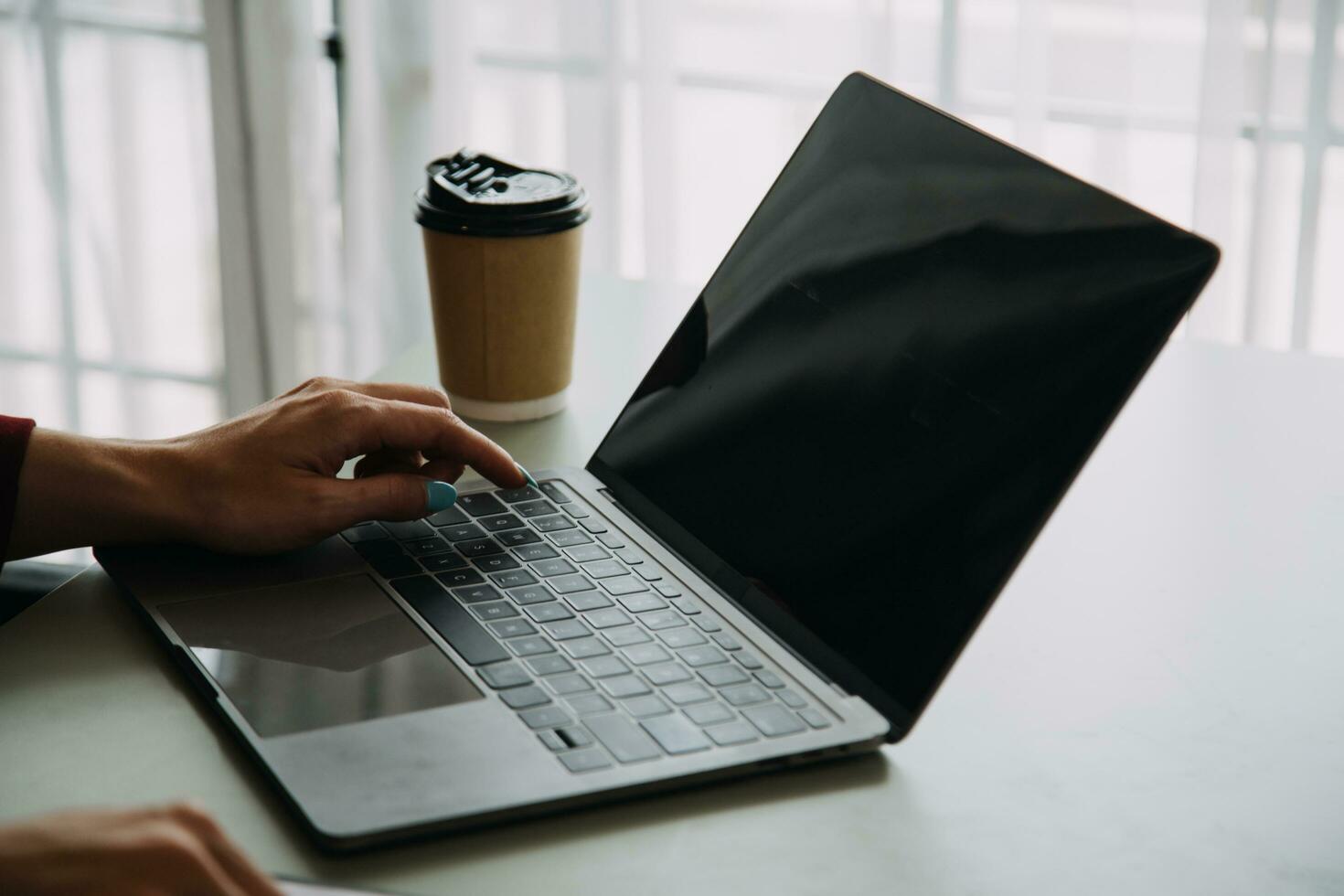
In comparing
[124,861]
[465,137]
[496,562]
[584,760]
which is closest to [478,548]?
[496,562]

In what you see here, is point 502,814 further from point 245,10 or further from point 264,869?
point 245,10

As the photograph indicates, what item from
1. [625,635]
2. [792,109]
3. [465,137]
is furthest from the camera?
[465,137]

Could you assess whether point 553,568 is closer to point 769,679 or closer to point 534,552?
point 534,552

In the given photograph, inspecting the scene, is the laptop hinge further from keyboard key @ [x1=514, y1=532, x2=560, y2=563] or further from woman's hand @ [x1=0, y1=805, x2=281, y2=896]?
woman's hand @ [x1=0, y1=805, x2=281, y2=896]

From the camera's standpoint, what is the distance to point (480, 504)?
88cm

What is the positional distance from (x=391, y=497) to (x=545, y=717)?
0.73ft

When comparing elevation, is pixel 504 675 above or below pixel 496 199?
below

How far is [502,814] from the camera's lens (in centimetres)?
59

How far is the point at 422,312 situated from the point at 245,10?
537 mm

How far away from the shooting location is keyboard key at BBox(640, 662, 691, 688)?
0.68 m

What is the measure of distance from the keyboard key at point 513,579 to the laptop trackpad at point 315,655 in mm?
61

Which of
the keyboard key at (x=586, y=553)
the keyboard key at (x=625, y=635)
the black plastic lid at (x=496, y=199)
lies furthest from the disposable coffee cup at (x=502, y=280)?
the keyboard key at (x=625, y=635)

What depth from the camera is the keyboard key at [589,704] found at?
648mm

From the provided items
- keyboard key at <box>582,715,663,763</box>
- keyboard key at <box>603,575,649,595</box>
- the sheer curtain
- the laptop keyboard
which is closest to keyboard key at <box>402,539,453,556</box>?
the laptop keyboard
